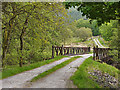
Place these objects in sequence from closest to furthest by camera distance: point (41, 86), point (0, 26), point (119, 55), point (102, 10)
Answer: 1. point (41, 86)
2. point (102, 10)
3. point (0, 26)
4. point (119, 55)

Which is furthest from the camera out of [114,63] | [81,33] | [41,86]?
[81,33]

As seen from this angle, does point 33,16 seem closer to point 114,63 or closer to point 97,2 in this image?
point 97,2

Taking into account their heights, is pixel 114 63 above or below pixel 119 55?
below

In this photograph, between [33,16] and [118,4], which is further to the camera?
[33,16]

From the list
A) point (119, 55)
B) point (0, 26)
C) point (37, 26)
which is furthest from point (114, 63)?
point (0, 26)

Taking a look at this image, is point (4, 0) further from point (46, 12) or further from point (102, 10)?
point (102, 10)

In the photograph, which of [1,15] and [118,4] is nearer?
[118,4]

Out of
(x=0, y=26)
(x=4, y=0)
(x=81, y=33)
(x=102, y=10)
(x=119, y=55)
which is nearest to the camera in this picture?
(x=102, y=10)

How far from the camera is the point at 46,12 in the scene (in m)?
11.5

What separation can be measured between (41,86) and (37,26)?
694 centimetres

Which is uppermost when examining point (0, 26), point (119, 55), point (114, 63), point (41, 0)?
point (41, 0)

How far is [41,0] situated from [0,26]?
417 centimetres

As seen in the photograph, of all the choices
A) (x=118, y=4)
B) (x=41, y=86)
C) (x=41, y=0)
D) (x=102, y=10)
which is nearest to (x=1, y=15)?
(x=41, y=0)

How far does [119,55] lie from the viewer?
79.9ft
